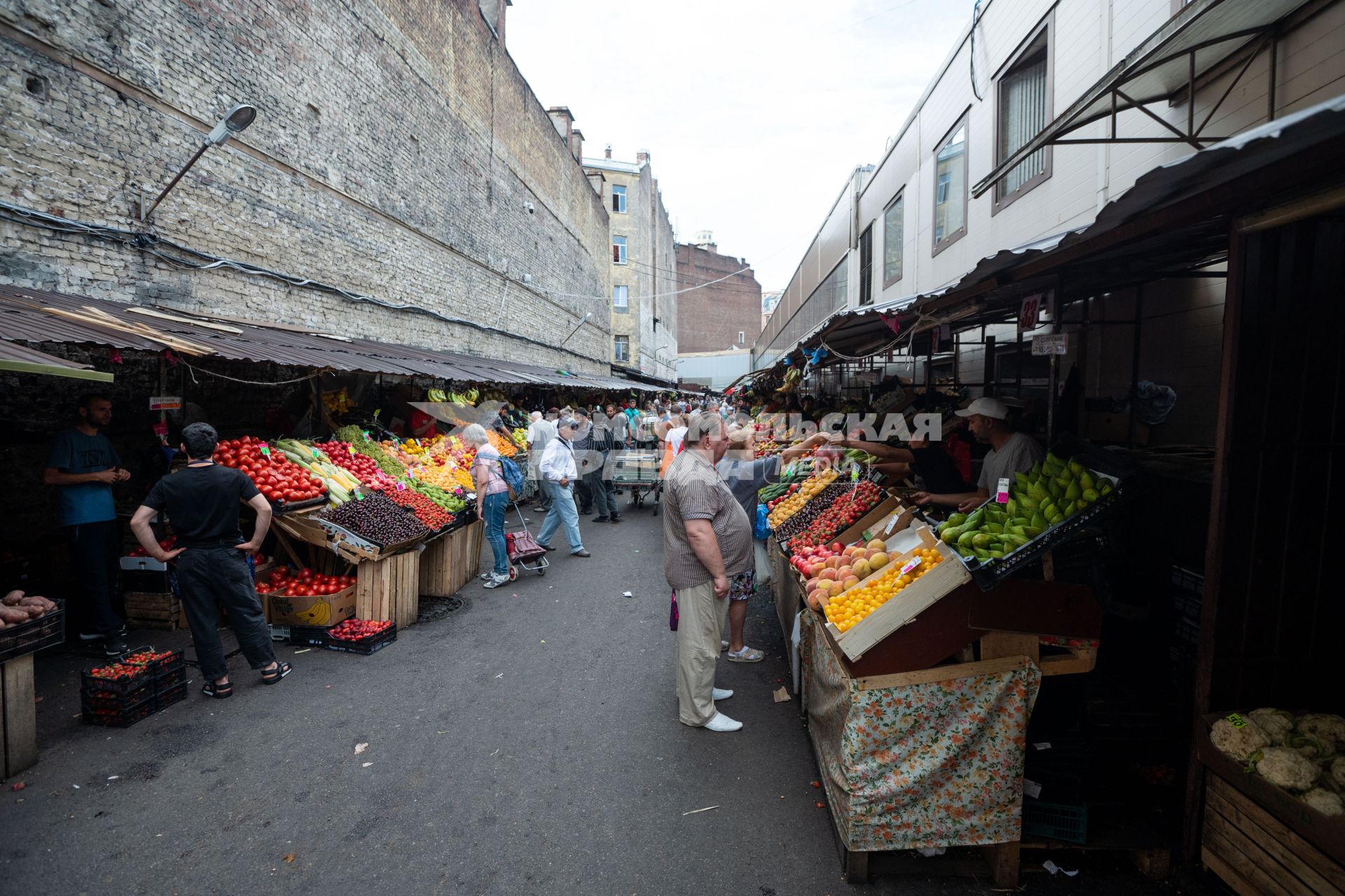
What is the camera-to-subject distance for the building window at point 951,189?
33.6 feet

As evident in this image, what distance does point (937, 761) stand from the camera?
2.96 m

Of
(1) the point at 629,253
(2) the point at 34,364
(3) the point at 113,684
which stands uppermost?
(1) the point at 629,253

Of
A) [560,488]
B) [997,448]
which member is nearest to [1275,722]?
[997,448]

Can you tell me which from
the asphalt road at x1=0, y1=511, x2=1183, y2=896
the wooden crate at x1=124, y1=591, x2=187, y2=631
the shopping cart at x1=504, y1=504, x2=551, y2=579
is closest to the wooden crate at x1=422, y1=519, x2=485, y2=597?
the shopping cart at x1=504, y1=504, x2=551, y2=579

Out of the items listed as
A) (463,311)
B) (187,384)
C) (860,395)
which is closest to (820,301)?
(860,395)

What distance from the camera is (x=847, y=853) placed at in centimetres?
A: 298

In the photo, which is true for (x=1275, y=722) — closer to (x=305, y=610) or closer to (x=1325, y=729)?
(x=1325, y=729)

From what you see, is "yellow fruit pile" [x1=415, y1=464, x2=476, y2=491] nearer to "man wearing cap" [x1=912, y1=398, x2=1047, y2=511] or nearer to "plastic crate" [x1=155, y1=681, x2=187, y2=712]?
"plastic crate" [x1=155, y1=681, x2=187, y2=712]

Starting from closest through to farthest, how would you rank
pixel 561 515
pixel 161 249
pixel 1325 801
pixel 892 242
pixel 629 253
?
pixel 1325 801
pixel 161 249
pixel 561 515
pixel 892 242
pixel 629 253

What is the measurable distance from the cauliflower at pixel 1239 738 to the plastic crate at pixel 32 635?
6251mm

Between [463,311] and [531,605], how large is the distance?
45.8 feet

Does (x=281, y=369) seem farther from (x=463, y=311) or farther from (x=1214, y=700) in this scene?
(x=1214, y=700)

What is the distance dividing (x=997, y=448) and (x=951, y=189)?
7806mm

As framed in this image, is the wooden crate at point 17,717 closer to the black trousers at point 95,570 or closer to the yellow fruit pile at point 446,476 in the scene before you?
the black trousers at point 95,570
